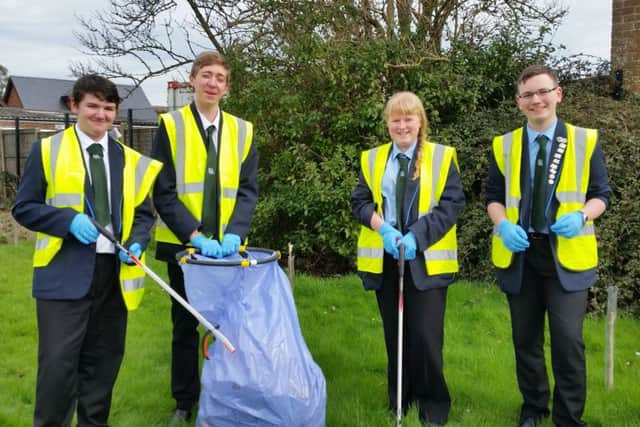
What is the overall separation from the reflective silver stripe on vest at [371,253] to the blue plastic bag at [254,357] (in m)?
0.58

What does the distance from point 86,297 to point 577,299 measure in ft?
7.97

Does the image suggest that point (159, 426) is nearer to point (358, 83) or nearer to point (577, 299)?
point (577, 299)

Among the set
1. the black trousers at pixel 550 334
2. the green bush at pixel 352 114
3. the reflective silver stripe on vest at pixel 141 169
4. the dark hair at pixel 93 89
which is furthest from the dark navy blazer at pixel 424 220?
the green bush at pixel 352 114

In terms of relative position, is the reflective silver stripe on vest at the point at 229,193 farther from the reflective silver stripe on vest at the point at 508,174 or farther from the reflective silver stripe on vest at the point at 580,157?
the reflective silver stripe on vest at the point at 580,157

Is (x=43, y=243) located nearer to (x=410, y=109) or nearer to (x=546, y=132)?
(x=410, y=109)

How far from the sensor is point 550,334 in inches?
128

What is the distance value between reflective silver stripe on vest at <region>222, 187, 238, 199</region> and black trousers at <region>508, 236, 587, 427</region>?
1.61 m

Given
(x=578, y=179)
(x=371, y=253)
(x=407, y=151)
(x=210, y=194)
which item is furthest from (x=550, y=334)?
(x=210, y=194)

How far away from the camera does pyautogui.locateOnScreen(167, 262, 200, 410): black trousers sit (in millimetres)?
3551

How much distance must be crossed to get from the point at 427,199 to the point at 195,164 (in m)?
1.27

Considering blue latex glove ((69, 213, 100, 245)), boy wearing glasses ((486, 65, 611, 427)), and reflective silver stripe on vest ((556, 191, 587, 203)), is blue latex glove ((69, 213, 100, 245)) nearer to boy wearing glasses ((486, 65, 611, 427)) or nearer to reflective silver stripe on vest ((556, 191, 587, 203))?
boy wearing glasses ((486, 65, 611, 427))

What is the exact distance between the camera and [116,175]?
3.09 metres

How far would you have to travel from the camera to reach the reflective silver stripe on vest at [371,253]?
136 inches

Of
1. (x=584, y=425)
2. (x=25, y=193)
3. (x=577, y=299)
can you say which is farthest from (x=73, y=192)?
(x=584, y=425)
